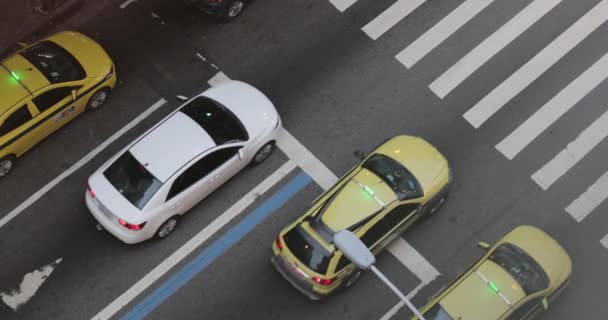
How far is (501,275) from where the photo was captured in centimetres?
1638

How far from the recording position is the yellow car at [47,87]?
1780 cm

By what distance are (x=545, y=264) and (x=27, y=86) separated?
37.4 feet

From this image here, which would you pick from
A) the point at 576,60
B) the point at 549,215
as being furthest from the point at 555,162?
the point at 576,60

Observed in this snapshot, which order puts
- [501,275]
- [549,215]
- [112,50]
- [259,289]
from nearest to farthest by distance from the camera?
[501,275] → [259,289] → [549,215] → [112,50]

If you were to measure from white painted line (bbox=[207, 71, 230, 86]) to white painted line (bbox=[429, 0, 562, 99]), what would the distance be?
4.91 meters

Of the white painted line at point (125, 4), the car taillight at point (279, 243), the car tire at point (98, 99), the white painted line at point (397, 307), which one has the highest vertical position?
the white painted line at point (125, 4)

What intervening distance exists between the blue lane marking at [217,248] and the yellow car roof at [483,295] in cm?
435

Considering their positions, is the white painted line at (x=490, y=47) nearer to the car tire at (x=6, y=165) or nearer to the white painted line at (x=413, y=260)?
the white painted line at (x=413, y=260)

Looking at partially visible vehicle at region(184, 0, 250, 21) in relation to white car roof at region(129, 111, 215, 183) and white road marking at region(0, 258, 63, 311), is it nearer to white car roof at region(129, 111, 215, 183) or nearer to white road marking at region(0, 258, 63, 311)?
white car roof at region(129, 111, 215, 183)

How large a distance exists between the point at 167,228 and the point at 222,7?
5.79 meters

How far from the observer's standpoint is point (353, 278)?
17.2 metres

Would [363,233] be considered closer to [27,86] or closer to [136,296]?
[136,296]

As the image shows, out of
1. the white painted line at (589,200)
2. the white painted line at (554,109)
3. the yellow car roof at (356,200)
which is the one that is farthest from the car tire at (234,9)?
the white painted line at (589,200)

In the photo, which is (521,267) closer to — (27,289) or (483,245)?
(483,245)
